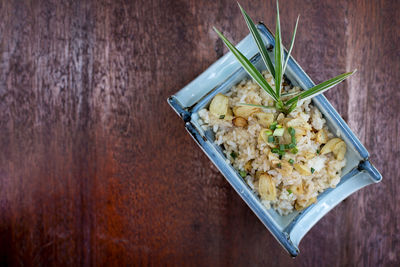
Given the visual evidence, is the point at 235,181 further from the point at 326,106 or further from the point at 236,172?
the point at 326,106

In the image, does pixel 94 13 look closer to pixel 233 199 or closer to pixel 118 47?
pixel 118 47

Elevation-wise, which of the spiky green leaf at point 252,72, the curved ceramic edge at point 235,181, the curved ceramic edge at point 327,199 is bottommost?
the curved ceramic edge at point 327,199

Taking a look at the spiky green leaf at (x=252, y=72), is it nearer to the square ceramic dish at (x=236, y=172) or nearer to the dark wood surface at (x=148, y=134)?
the square ceramic dish at (x=236, y=172)

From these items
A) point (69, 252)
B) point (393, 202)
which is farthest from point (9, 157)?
point (393, 202)

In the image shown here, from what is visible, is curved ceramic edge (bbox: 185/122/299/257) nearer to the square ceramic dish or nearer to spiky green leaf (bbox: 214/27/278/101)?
the square ceramic dish

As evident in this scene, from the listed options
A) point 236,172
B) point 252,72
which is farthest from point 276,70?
point 236,172

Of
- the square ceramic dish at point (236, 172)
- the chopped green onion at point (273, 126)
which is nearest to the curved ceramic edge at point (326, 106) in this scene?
the square ceramic dish at point (236, 172)

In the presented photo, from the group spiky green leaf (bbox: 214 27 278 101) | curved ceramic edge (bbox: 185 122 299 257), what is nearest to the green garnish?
spiky green leaf (bbox: 214 27 278 101)
